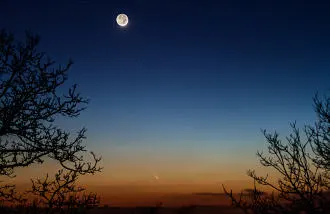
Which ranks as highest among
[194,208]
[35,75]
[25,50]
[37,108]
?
[25,50]

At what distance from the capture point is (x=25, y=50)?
857 cm

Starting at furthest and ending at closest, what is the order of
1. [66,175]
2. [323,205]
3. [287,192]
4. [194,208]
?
[194,208], [66,175], [287,192], [323,205]

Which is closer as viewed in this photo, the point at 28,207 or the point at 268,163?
the point at 28,207

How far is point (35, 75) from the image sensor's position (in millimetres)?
8406

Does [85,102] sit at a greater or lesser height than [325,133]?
greater

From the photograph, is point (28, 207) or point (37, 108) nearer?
point (28, 207)

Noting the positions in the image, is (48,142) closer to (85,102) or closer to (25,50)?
(85,102)

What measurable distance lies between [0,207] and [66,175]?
5.34 feet

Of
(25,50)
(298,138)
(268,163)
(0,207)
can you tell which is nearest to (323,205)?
(298,138)

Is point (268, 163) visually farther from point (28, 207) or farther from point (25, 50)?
point (25, 50)

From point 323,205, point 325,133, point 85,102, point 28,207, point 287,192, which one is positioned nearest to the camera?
point 323,205

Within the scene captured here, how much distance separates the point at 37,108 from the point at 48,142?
0.98 m

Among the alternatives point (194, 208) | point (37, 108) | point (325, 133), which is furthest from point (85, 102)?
point (194, 208)

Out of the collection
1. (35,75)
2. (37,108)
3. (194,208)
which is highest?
(35,75)
